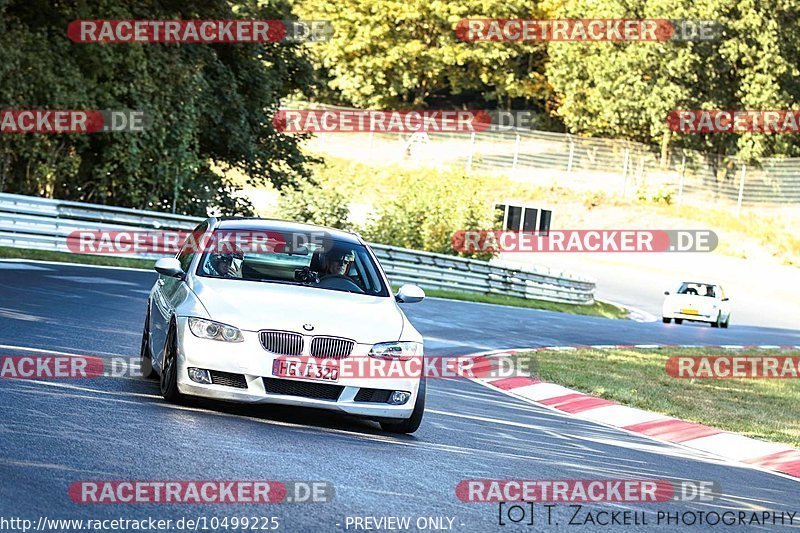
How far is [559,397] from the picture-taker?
1598 centimetres

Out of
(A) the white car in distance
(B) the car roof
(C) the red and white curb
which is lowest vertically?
(A) the white car in distance

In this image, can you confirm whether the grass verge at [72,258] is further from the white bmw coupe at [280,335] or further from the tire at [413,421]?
the tire at [413,421]

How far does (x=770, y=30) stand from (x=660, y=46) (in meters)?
5.01

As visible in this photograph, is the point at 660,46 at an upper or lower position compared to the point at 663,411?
upper

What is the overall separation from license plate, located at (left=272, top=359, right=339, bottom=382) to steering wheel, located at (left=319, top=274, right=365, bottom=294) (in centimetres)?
130

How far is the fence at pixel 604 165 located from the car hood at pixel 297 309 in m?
48.9

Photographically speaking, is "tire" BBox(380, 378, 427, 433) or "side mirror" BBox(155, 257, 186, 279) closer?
"tire" BBox(380, 378, 427, 433)

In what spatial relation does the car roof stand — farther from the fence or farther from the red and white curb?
the fence

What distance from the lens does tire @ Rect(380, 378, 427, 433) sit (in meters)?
10.4

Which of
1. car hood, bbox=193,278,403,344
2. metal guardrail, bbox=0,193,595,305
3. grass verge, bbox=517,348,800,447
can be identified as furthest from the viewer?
metal guardrail, bbox=0,193,595,305

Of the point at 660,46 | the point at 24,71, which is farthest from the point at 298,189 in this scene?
the point at 660,46

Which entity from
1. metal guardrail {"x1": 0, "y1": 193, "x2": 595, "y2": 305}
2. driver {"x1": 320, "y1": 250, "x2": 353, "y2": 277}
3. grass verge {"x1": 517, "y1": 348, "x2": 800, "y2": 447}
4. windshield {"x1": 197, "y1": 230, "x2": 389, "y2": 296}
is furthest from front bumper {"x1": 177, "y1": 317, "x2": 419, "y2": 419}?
metal guardrail {"x1": 0, "y1": 193, "x2": 595, "y2": 305}

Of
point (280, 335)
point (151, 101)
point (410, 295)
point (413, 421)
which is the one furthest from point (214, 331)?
point (151, 101)

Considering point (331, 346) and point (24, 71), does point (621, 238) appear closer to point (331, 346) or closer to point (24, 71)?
point (24, 71)
